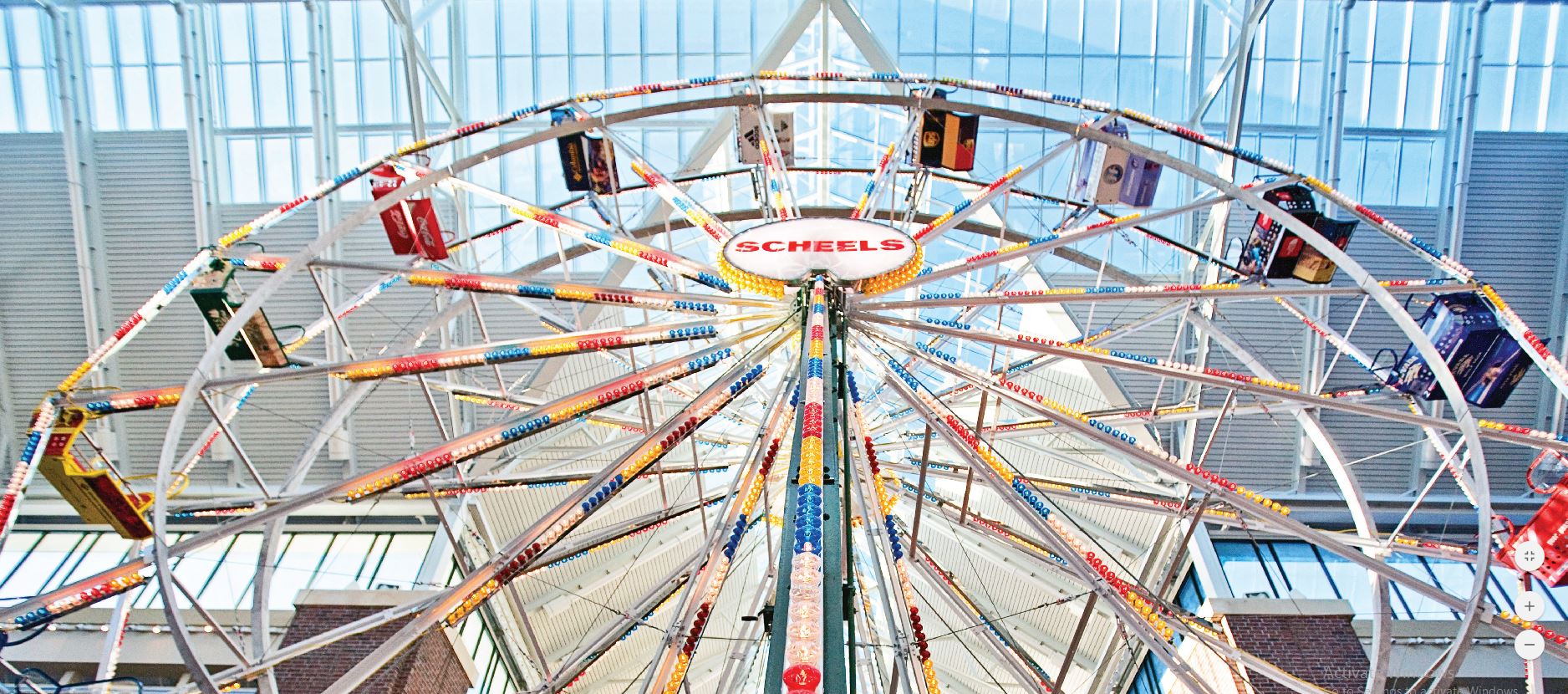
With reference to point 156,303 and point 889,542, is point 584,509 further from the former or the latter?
point 156,303

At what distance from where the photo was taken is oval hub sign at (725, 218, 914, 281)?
60.8ft

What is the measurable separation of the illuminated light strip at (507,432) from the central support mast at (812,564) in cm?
444

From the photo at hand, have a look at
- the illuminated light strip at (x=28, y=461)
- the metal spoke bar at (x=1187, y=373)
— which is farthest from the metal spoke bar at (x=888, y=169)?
the illuminated light strip at (x=28, y=461)

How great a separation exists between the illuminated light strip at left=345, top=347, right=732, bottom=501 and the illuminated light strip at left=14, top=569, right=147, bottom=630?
9.49ft

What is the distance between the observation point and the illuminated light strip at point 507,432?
1672cm

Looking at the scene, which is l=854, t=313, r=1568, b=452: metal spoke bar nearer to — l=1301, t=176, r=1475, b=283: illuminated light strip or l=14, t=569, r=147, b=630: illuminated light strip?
l=1301, t=176, r=1475, b=283: illuminated light strip

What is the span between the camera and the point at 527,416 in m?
17.6

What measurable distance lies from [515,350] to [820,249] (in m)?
4.97

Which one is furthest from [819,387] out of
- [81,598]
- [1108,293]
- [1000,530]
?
[1000,530]

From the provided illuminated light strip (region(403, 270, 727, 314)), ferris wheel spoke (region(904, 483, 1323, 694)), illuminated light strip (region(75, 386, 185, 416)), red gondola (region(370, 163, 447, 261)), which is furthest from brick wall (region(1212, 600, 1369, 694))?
illuminated light strip (region(75, 386, 185, 416))

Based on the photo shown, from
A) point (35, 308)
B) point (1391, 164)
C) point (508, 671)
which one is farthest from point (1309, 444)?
point (35, 308)

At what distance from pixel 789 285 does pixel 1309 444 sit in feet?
66.3

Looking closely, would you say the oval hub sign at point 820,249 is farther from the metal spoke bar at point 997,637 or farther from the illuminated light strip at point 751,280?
the metal spoke bar at point 997,637

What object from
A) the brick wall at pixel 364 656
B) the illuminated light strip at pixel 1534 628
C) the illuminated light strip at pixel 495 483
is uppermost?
the illuminated light strip at pixel 495 483
